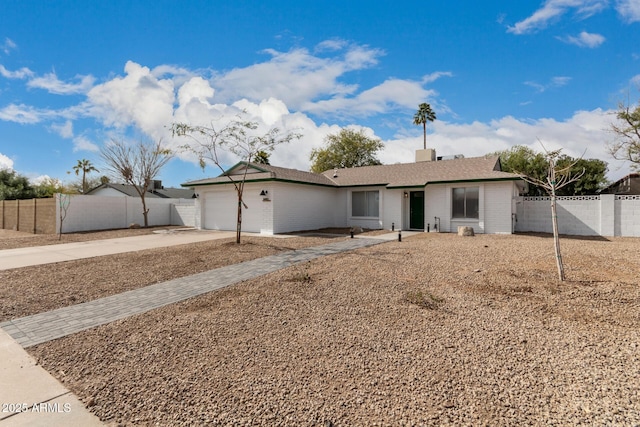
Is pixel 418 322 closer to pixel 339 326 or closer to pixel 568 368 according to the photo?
pixel 339 326

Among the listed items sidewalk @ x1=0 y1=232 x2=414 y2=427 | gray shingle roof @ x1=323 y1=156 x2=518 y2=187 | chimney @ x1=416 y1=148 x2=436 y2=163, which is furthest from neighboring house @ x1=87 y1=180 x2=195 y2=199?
sidewalk @ x1=0 y1=232 x2=414 y2=427

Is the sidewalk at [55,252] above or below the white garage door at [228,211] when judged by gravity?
below

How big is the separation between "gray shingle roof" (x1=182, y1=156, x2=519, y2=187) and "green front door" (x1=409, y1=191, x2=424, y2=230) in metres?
1.01

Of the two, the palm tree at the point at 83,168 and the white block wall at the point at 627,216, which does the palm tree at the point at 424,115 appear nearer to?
the white block wall at the point at 627,216

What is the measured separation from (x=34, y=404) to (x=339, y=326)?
10.2 feet

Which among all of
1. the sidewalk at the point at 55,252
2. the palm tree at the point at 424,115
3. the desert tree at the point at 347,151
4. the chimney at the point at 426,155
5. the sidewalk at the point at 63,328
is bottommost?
the sidewalk at the point at 63,328

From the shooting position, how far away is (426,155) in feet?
69.8

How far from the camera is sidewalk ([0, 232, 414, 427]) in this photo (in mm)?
2486

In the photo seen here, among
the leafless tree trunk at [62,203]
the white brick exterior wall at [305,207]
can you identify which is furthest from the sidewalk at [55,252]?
the leafless tree trunk at [62,203]

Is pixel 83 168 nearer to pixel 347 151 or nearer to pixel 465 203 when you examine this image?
pixel 347 151

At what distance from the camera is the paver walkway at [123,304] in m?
4.12

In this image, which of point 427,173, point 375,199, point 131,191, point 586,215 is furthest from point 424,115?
point 131,191

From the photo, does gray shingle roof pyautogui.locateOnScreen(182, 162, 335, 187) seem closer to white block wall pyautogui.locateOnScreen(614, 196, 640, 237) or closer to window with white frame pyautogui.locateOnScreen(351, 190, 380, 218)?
window with white frame pyautogui.locateOnScreen(351, 190, 380, 218)

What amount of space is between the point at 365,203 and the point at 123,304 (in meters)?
15.0
